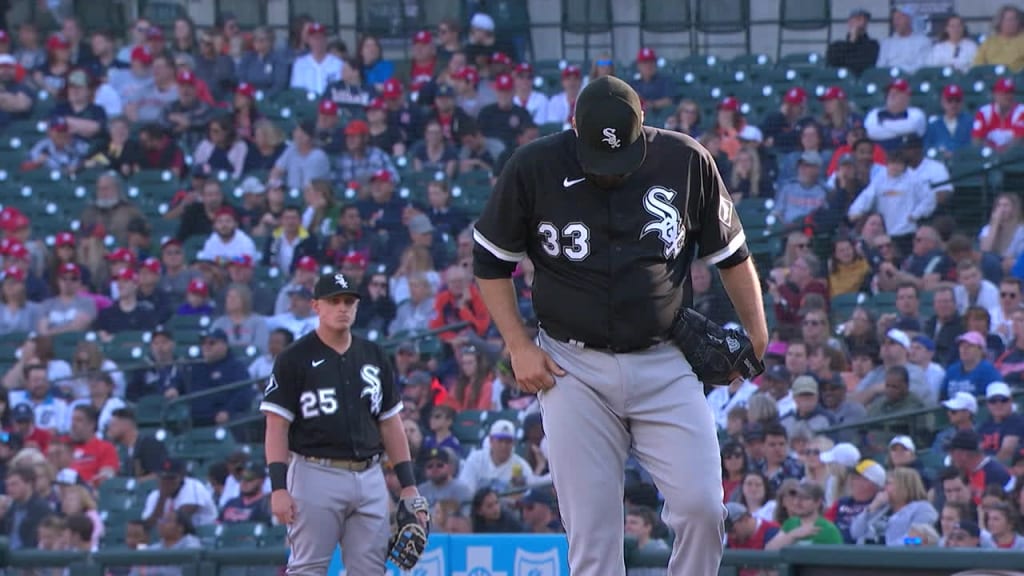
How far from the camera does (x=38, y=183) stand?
13.9 m

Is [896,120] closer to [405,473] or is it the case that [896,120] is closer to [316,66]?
[316,66]

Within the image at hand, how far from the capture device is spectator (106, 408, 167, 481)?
10.7 m

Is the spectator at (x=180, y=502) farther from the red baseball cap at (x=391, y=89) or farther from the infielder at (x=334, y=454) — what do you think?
the red baseball cap at (x=391, y=89)

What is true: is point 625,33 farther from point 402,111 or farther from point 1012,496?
point 1012,496

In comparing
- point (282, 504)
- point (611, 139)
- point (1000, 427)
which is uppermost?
point (611, 139)

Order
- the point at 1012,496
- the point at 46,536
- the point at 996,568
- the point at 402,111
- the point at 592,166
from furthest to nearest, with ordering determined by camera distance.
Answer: the point at 402,111, the point at 46,536, the point at 1012,496, the point at 996,568, the point at 592,166

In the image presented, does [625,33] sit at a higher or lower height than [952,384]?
higher

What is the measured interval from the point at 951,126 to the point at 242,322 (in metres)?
4.99

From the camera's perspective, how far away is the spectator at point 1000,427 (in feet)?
27.1

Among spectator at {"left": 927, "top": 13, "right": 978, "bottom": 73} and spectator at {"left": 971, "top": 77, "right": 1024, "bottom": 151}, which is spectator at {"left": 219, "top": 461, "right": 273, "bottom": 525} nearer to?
spectator at {"left": 971, "top": 77, "right": 1024, "bottom": 151}

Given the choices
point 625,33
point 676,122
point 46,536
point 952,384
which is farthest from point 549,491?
point 625,33

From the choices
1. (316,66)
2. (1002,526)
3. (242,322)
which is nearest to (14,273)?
(242,322)

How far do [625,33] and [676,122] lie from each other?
2819 millimetres

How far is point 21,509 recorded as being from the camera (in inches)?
403
